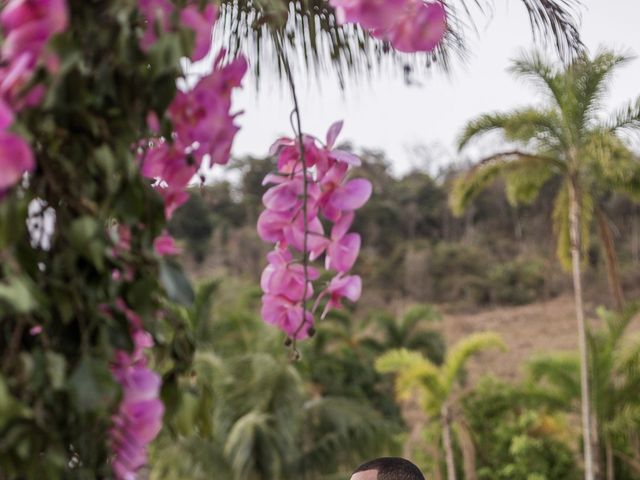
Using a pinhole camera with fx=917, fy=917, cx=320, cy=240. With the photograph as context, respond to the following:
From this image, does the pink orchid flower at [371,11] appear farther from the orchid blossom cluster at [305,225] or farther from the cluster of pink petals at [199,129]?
the orchid blossom cluster at [305,225]

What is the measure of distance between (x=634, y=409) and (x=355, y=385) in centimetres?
953

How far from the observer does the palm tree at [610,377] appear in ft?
47.3

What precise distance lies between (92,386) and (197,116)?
0.37 m

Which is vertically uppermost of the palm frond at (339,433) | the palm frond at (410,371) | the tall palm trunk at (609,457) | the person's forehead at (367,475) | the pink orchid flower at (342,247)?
the pink orchid flower at (342,247)

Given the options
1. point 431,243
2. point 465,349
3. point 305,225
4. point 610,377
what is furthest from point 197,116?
point 431,243

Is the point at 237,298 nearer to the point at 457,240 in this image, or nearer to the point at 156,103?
the point at 156,103

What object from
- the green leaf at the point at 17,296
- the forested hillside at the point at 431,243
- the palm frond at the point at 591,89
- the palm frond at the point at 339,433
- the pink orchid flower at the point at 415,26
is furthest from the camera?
the forested hillside at the point at 431,243

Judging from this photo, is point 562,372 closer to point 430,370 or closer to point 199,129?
point 430,370

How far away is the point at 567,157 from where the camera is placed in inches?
537

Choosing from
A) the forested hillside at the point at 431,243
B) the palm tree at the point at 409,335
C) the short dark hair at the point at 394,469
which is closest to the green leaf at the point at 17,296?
the short dark hair at the point at 394,469

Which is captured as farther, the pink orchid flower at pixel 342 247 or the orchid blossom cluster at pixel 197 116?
the pink orchid flower at pixel 342 247

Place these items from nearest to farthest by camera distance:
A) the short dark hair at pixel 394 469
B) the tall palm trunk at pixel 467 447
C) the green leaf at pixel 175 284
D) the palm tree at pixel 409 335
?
the green leaf at pixel 175 284 < the short dark hair at pixel 394 469 < the tall palm trunk at pixel 467 447 < the palm tree at pixel 409 335

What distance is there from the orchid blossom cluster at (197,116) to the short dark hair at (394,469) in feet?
3.92

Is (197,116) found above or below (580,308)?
above
